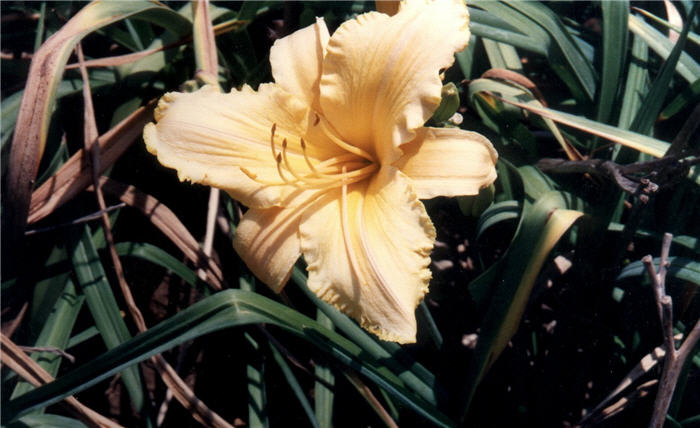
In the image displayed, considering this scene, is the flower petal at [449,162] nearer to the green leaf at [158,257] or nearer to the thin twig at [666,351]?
the thin twig at [666,351]

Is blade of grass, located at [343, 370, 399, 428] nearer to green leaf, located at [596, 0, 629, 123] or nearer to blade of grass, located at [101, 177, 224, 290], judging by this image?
blade of grass, located at [101, 177, 224, 290]

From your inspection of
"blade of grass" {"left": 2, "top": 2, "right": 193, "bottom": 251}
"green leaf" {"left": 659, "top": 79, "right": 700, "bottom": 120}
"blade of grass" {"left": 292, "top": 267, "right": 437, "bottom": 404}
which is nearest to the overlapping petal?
"blade of grass" {"left": 292, "top": 267, "right": 437, "bottom": 404}

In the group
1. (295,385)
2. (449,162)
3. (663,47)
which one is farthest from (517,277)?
(663,47)

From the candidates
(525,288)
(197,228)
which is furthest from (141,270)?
(525,288)


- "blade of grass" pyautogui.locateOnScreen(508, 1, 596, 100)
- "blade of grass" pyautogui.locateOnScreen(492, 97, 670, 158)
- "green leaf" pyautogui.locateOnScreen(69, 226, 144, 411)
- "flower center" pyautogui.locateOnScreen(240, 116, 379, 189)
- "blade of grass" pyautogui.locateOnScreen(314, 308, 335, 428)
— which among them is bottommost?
"blade of grass" pyautogui.locateOnScreen(314, 308, 335, 428)

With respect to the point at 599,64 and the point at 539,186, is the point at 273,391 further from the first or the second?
the point at 599,64

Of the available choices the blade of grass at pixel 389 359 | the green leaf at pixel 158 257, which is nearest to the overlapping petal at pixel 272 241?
the blade of grass at pixel 389 359
